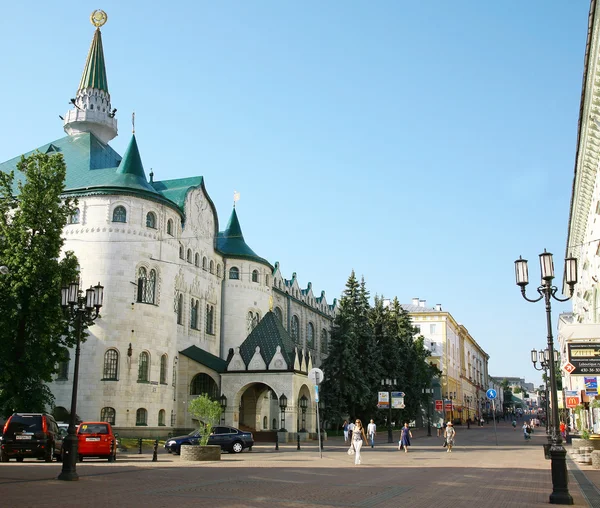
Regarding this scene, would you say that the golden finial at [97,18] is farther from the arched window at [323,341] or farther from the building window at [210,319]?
the arched window at [323,341]

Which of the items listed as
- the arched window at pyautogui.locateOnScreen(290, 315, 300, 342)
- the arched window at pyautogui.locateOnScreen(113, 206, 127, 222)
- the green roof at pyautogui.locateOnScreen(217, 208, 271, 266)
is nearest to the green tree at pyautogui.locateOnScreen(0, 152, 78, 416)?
the arched window at pyautogui.locateOnScreen(113, 206, 127, 222)

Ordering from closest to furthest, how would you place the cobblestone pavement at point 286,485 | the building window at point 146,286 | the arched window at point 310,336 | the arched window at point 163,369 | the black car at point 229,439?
1. the cobblestone pavement at point 286,485
2. the black car at point 229,439
3. the building window at point 146,286
4. the arched window at point 163,369
5. the arched window at point 310,336

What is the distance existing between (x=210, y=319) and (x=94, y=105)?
1912 cm

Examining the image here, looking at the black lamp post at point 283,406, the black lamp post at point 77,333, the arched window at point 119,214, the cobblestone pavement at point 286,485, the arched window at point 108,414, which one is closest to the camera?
the cobblestone pavement at point 286,485

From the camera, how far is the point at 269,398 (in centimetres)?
5225

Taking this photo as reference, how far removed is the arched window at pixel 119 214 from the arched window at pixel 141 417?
11.7 m

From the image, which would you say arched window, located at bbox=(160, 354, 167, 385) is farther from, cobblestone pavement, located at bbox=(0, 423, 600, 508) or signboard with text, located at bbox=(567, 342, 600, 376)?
signboard with text, located at bbox=(567, 342, 600, 376)

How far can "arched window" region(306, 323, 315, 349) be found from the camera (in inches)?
2941

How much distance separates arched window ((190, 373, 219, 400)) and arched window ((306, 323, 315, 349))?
90.5 ft

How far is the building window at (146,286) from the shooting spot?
41938mm

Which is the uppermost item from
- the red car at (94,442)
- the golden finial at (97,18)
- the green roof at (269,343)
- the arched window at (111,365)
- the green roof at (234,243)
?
the golden finial at (97,18)

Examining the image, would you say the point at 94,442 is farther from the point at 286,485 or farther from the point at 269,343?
the point at 269,343

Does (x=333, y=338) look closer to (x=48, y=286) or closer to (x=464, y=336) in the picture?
(x=48, y=286)

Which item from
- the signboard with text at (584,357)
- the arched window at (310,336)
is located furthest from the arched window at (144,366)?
the arched window at (310,336)
